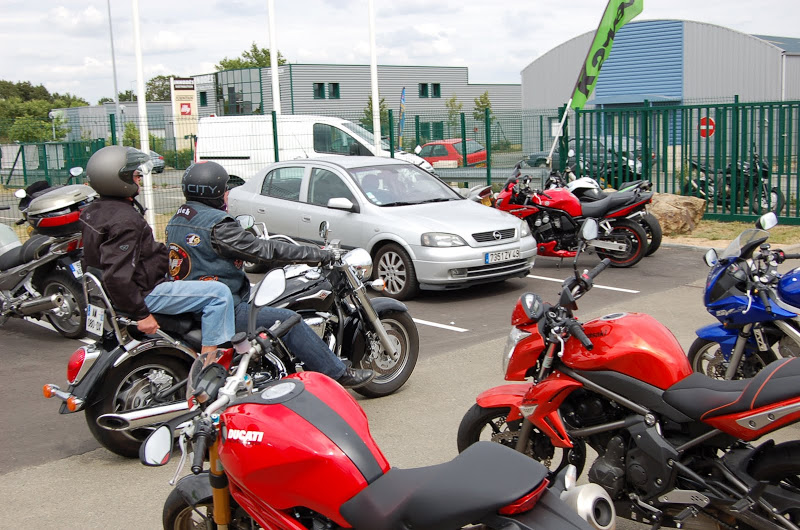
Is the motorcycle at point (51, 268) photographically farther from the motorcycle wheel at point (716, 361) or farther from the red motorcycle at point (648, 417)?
the motorcycle wheel at point (716, 361)

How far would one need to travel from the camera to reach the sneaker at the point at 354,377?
495 cm

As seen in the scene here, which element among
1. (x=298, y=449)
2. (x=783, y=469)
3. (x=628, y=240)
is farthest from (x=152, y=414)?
(x=628, y=240)

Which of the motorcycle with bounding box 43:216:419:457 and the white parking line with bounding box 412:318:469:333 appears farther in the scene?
the white parking line with bounding box 412:318:469:333

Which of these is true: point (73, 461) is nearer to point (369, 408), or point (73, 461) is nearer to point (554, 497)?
point (369, 408)

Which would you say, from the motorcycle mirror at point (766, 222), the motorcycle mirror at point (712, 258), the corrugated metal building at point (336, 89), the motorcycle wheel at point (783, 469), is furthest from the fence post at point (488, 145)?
the corrugated metal building at point (336, 89)

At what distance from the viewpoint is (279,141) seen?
49.5 ft

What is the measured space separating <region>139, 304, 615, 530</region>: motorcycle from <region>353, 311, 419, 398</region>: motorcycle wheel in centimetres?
290

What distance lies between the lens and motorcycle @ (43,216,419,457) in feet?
14.9

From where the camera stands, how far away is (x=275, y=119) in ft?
47.7

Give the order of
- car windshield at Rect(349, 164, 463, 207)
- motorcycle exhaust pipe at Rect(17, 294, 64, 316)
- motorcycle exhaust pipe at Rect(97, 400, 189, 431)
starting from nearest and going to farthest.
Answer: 1. motorcycle exhaust pipe at Rect(97, 400, 189, 431)
2. motorcycle exhaust pipe at Rect(17, 294, 64, 316)
3. car windshield at Rect(349, 164, 463, 207)

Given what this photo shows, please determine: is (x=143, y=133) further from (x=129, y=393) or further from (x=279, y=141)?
(x=129, y=393)

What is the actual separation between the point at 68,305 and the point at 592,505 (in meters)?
6.55

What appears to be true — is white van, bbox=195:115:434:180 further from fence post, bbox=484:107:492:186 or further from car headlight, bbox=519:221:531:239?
car headlight, bbox=519:221:531:239

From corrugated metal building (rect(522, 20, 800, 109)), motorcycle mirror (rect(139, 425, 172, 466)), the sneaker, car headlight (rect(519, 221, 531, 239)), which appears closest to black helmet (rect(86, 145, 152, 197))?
the sneaker
